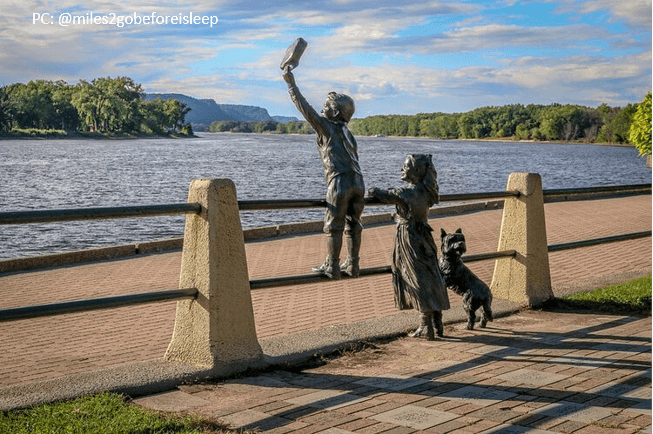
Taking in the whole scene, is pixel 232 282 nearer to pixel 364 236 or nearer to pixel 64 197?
pixel 364 236

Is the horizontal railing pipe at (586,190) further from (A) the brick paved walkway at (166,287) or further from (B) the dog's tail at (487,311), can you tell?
(B) the dog's tail at (487,311)

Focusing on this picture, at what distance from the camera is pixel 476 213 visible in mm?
23172

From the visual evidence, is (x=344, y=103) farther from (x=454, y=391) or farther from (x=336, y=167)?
(x=454, y=391)

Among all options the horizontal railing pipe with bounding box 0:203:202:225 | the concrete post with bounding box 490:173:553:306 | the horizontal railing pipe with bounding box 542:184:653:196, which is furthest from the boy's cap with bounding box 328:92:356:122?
the horizontal railing pipe with bounding box 542:184:653:196

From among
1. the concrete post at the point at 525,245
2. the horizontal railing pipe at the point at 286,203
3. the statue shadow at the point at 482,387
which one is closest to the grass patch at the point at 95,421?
the statue shadow at the point at 482,387

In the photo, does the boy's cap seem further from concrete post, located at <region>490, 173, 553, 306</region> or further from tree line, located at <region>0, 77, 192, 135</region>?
tree line, located at <region>0, 77, 192, 135</region>

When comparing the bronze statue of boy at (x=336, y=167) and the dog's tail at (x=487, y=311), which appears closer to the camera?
the bronze statue of boy at (x=336, y=167)

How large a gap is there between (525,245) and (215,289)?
359 centimetres

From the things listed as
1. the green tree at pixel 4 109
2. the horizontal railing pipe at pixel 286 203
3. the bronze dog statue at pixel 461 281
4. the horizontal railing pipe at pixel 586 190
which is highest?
the green tree at pixel 4 109

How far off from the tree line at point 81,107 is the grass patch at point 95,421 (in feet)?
118

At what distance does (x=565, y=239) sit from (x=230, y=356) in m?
12.7

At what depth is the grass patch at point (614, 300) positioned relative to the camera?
7430 mm

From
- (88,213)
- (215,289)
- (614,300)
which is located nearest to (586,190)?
Answer: (614,300)

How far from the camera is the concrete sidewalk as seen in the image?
16.6 ft
